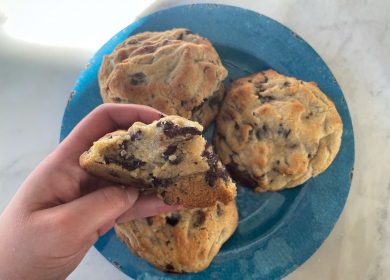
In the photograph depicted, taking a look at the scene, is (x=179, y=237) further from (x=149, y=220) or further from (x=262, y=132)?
(x=262, y=132)

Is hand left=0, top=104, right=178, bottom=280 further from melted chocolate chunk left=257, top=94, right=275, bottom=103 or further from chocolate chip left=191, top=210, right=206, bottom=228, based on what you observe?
A: melted chocolate chunk left=257, top=94, right=275, bottom=103

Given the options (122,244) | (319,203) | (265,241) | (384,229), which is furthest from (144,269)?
(384,229)

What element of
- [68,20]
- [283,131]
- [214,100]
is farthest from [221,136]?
[68,20]

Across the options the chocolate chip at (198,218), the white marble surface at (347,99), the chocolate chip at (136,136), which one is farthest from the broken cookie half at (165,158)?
the white marble surface at (347,99)

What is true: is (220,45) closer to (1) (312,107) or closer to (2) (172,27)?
(2) (172,27)

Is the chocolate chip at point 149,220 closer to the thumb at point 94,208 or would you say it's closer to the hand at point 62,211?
the hand at point 62,211

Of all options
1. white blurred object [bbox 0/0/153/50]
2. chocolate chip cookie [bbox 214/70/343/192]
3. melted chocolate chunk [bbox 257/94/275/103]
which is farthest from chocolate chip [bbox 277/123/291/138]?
white blurred object [bbox 0/0/153/50]
